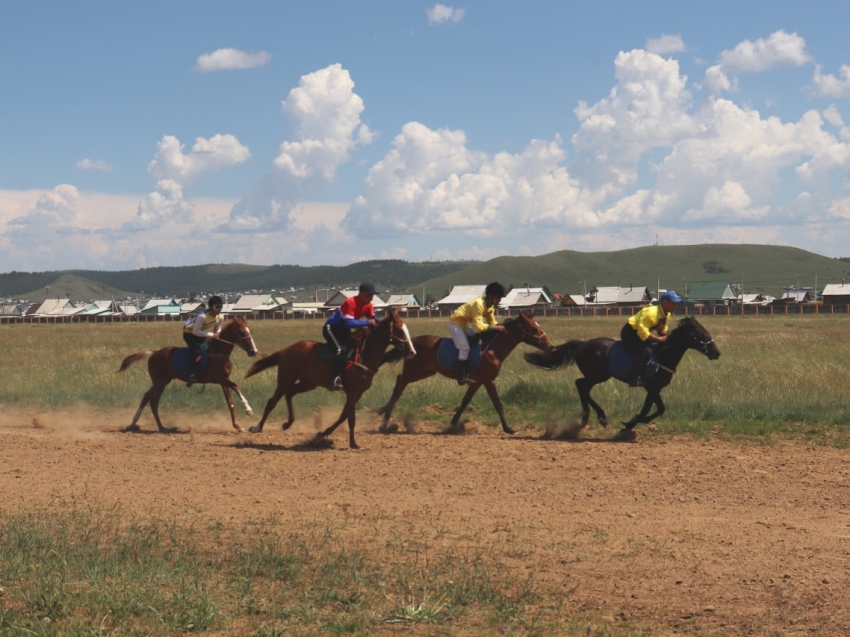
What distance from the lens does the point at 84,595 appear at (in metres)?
6.82

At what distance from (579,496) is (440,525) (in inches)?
85.0

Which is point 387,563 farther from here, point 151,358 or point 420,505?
point 151,358

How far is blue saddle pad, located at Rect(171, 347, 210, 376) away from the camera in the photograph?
57.9 ft

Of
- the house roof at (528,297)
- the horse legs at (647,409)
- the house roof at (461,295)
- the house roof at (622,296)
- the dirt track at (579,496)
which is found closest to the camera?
the dirt track at (579,496)

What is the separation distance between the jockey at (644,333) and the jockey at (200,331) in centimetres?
713

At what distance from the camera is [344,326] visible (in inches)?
589

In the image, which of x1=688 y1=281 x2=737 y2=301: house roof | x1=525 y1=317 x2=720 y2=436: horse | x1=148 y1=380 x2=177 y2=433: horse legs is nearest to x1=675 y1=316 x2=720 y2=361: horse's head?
x1=525 y1=317 x2=720 y2=436: horse

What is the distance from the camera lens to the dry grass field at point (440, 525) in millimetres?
6707

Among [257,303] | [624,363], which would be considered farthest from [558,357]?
[257,303]

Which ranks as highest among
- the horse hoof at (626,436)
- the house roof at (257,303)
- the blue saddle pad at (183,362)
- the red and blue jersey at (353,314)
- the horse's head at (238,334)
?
the red and blue jersey at (353,314)

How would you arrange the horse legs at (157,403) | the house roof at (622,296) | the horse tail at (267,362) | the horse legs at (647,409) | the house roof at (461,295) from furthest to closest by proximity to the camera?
1. the house roof at (622,296)
2. the house roof at (461,295)
3. the horse legs at (157,403)
4. the horse tail at (267,362)
5. the horse legs at (647,409)

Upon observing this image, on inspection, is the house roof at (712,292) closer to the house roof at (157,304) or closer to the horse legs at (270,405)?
the house roof at (157,304)

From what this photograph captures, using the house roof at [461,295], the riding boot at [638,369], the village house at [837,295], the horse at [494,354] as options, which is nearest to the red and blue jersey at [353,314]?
the horse at [494,354]

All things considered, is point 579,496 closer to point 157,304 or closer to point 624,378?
point 624,378
